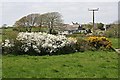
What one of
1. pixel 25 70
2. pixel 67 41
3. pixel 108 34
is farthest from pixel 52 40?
pixel 108 34

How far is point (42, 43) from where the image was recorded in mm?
20484

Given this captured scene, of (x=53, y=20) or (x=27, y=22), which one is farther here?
(x=53, y=20)

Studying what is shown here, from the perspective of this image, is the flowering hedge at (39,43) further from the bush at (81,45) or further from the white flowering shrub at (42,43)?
the bush at (81,45)

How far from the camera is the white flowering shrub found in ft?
64.9

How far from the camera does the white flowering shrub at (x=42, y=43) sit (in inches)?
779

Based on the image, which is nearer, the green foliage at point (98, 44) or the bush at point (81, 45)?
the bush at point (81, 45)

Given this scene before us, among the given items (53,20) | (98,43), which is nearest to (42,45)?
(98,43)

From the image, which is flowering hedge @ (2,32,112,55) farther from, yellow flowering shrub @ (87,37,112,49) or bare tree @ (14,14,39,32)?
bare tree @ (14,14,39,32)

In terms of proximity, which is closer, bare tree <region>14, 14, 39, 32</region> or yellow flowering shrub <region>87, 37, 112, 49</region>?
yellow flowering shrub <region>87, 37, 112, 49</region>

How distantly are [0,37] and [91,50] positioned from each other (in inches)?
299

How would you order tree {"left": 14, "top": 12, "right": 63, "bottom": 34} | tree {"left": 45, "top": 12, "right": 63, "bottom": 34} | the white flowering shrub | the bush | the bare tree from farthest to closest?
tree {"left": 45, "top": 12, "right": 63, "bottom": 34} < tree {"left": 14, "top": 12, "right": 63, "bottom": 34} < the bare tree < the bush < the white flowering shrub

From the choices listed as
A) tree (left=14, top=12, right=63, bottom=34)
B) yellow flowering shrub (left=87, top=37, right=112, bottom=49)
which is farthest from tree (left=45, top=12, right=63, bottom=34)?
yellow flowering shrub (left=87, top=37, right=112, bottom=49)

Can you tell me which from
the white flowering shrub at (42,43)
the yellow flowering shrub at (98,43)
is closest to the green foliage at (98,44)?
the yellow flowering shrub at (98,43)

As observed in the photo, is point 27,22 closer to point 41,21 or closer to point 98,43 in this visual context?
point 41,21
